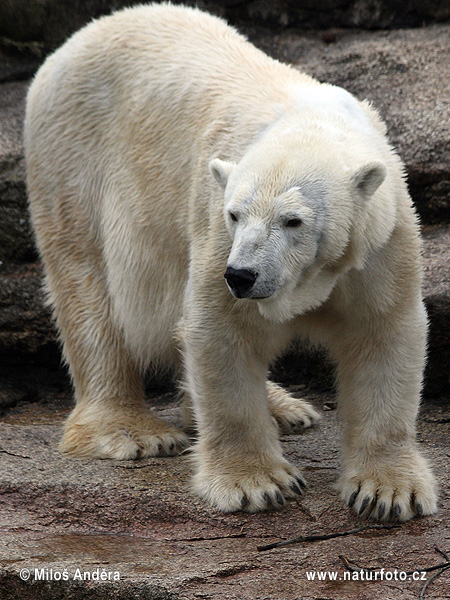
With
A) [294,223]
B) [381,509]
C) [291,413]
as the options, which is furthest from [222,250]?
[291,413]

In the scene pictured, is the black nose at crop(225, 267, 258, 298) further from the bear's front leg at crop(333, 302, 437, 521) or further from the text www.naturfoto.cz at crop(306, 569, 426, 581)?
the text www.naturfoto.cz at crop(306, 569, 426, 581)

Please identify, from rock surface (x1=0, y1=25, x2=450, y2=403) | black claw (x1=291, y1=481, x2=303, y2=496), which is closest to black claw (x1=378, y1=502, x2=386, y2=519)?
black claw (x1=291, y1=481, x2=303, y2=496)

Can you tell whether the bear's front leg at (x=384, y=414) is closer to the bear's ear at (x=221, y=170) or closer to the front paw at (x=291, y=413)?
the bear's ear at (x=221, y=170)

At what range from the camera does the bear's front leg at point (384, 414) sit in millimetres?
3514

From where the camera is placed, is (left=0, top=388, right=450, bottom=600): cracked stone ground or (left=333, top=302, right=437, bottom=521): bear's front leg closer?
(left=0, top=388, right=450, bottom=600): cracked stone ground

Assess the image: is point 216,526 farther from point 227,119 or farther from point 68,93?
point 68,93

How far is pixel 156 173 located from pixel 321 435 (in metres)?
1.52

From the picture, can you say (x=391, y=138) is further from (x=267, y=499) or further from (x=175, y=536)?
(x=175, y=536)

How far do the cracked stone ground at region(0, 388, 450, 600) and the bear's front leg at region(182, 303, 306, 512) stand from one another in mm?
80

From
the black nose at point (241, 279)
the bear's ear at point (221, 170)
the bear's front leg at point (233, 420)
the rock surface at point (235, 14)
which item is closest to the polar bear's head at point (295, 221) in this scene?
the black nose at point (241, 279)

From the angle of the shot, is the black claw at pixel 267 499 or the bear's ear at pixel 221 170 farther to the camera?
the black claw at pixel 267 499

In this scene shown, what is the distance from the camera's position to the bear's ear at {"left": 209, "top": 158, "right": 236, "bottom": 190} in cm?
332

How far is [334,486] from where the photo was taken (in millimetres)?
3770

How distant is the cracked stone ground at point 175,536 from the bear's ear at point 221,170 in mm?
1282
